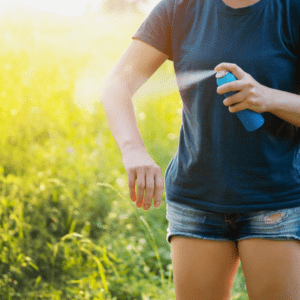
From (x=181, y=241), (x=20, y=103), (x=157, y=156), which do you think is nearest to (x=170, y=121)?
(x=157, y=156)

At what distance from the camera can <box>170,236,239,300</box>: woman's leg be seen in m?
1.41

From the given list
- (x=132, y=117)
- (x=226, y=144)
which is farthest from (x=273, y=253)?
(x=132, y=117)

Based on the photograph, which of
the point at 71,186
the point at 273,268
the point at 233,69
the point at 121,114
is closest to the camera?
the point at 233,69

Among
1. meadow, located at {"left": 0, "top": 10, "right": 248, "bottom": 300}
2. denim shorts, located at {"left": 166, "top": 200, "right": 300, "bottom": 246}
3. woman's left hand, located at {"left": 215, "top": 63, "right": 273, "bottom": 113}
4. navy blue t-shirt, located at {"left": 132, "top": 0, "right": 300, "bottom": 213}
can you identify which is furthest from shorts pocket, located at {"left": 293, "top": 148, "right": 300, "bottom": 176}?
meadow, located at {"left": 0, "top": 10, "right": 248, "bottom": 300}

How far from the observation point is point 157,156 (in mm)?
3998

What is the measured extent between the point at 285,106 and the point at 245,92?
0.15 metres

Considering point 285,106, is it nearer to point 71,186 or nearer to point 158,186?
point 158,186

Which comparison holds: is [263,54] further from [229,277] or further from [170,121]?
[170,121]

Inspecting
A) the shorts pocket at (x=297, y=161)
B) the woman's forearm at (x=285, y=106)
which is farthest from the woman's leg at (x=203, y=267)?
the woman's forearm at (x=285, y=106)

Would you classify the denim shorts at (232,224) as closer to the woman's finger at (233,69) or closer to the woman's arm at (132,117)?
the woman's arm at (132,117)

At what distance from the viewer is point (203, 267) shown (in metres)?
1.41

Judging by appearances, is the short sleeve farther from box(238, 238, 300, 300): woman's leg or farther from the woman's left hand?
box(238, 238, 300, 300): woman's leg

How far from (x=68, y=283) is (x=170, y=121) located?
102 inches

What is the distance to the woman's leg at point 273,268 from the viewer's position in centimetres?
124
